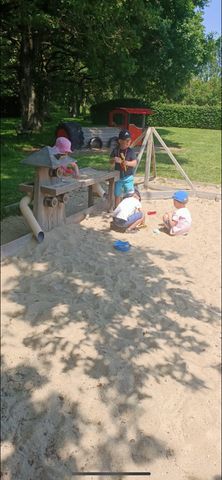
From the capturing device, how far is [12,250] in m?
4.95

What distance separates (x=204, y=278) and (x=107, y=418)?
2.62m

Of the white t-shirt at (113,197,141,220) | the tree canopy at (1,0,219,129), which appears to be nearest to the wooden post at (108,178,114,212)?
the white t-shirt at (113,197,141,220)

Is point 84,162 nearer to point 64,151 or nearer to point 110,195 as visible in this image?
point 110,195

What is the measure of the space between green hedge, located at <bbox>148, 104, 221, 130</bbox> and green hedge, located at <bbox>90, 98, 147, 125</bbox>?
738 cm

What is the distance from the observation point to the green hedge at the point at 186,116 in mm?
31531

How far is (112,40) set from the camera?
38.8ft

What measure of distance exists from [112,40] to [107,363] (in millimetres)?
10660

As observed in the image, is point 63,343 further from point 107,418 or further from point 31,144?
point 31,144

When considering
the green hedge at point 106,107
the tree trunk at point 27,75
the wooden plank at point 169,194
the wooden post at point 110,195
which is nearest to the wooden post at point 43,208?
the wooden post at point 110,195

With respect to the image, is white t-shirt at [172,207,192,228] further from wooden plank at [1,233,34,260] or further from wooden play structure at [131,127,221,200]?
wooden plank at [1,233,34,260]

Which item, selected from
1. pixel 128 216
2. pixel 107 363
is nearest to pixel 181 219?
pixel 128 216

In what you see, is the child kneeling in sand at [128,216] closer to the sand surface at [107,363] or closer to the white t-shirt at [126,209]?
the white t-shirt at [126,209]

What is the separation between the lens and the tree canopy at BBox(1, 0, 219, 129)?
1125 centimetres

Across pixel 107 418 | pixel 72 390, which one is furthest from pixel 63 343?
pixel 107 418
